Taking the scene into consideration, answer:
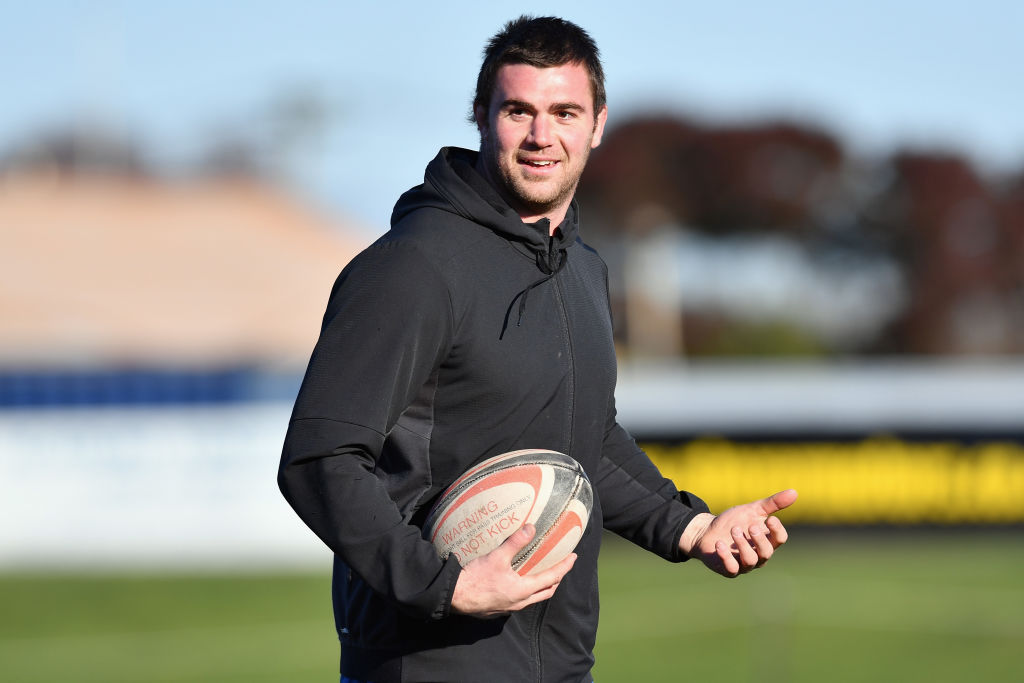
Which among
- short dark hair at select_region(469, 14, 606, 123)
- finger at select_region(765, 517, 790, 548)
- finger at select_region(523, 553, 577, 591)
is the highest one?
short dark hair at select_region(469, 14, 606, 123)

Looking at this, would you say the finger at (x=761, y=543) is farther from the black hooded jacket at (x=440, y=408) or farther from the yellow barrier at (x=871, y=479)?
the yellow barrier at (x=871, y=479)

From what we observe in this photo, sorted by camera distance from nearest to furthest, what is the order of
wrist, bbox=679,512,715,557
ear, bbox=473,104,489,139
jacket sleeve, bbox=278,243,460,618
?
jacket sleeve, bbox=278,243,460,618 < ear, bbox=473,104,489,139 < wrist, bbox=679,512,715,557

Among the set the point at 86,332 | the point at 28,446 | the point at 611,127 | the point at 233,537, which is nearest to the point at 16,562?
the point at 28,446

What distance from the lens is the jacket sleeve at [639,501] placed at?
385 cm

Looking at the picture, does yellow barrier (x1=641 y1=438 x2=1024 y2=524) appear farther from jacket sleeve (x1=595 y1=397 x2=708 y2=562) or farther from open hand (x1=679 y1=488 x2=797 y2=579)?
open hand (x1=679 y1=488 x2=797 y2=579)

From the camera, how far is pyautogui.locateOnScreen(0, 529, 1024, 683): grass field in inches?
402

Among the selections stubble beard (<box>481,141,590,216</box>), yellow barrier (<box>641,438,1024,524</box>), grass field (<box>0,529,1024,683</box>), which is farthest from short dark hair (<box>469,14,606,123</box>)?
yellow barrier (<box>641,438,1024,524</box>)

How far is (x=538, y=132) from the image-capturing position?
336cm

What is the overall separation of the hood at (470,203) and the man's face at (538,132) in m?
0.05

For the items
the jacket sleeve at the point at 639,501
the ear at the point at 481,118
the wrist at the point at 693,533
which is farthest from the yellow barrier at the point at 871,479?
the ear at the point at 481,118

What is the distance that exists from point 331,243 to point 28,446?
2473 cm

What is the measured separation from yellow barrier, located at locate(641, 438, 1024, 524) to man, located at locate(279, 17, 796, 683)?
11.0 m

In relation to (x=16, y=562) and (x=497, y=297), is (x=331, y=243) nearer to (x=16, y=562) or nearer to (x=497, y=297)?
(x=16, y=562)

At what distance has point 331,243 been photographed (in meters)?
39.0
